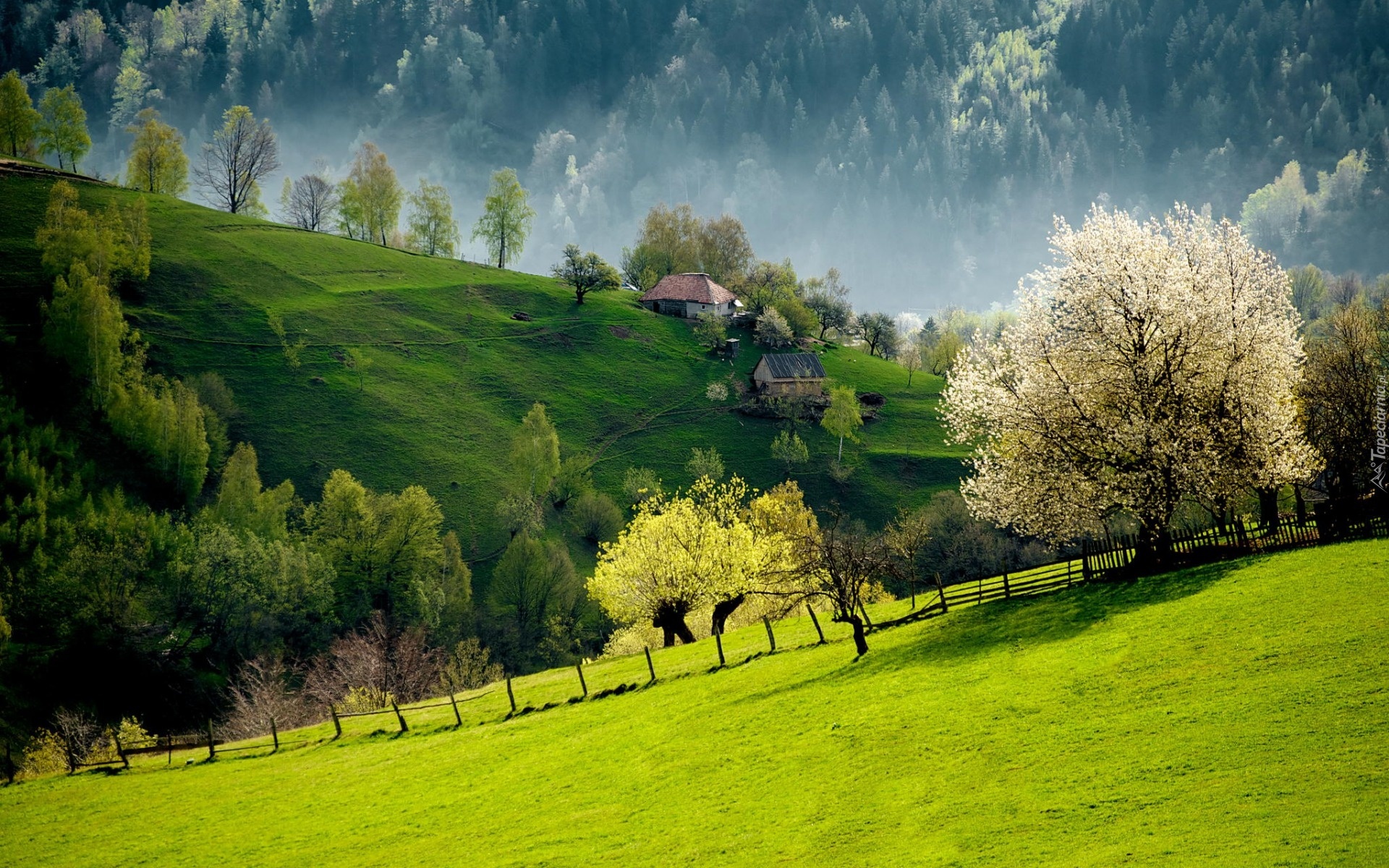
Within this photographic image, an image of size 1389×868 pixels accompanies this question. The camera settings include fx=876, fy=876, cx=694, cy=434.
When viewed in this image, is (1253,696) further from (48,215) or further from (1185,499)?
(48,215)

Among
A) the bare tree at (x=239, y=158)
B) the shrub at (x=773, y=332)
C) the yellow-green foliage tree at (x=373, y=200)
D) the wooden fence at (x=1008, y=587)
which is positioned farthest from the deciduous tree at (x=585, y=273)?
the wooden fence at (x=1008, y=587)

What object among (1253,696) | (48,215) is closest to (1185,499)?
(1253,696)

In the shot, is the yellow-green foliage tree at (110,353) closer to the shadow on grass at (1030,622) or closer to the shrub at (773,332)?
the shadow on grass at (1030,622)

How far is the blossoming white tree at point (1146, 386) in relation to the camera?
36.4 meters

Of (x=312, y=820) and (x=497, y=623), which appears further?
(x=497, y=623)

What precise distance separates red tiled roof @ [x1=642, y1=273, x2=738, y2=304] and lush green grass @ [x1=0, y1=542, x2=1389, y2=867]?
5556 inches

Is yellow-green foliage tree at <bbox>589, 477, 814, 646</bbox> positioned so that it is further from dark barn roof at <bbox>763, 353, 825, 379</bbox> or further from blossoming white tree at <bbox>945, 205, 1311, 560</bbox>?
dark barn roof at <bbox>763, 353, 825, 379</bbox>

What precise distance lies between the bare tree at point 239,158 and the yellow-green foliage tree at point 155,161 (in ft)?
22.1

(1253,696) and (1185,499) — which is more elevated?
(1185,499)

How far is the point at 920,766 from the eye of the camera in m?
24.5

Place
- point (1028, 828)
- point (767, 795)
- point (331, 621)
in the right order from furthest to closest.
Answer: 1. point (331, 621)
2. point (767, 795)
3. point (1028, 828)

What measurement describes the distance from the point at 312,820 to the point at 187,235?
5727 inches

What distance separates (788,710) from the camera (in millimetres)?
32156

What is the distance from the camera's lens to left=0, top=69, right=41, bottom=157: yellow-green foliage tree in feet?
533
